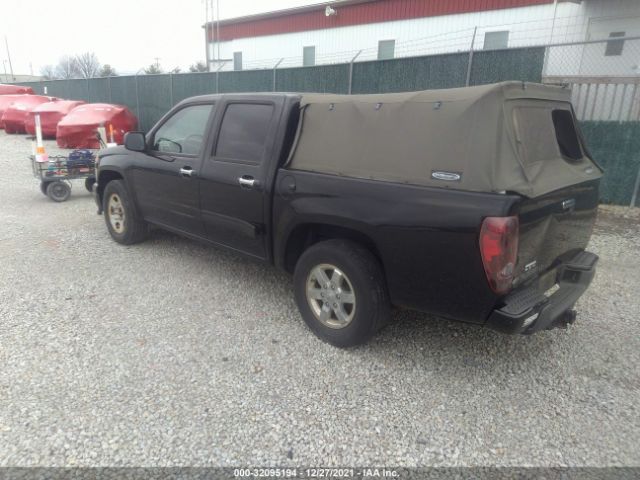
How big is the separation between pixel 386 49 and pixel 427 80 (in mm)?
10432

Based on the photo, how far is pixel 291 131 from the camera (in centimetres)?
374

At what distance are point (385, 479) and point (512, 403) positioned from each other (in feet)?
3.53

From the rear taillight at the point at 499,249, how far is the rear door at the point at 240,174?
1.81 m

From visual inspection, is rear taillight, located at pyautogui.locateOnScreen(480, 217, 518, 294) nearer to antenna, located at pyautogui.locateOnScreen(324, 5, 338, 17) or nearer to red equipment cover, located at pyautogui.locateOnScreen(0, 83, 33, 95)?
antenna, located at pyautogui.locateOnScreen(324, 5, 338, 17)

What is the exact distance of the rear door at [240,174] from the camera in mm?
3805

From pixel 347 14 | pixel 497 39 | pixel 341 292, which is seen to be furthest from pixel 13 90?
pixel 341 292

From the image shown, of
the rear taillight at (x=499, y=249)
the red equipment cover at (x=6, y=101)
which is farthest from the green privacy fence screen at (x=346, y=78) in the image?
the rear taillight at (x=499, y=249)

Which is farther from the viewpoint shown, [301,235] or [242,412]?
[301,235]

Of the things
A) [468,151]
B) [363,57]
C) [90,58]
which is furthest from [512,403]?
[90,58]

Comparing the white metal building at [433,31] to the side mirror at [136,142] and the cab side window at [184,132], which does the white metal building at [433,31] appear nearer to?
the cab side window at [184,132]

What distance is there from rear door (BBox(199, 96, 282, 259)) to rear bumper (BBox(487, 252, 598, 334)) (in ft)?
6.45

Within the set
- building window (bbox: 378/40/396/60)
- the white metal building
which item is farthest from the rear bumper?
building window (bbox: 378/40/396/60)

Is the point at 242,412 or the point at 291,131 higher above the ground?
the point at 291,131

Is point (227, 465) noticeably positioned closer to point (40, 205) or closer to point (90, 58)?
point (40, 205)
